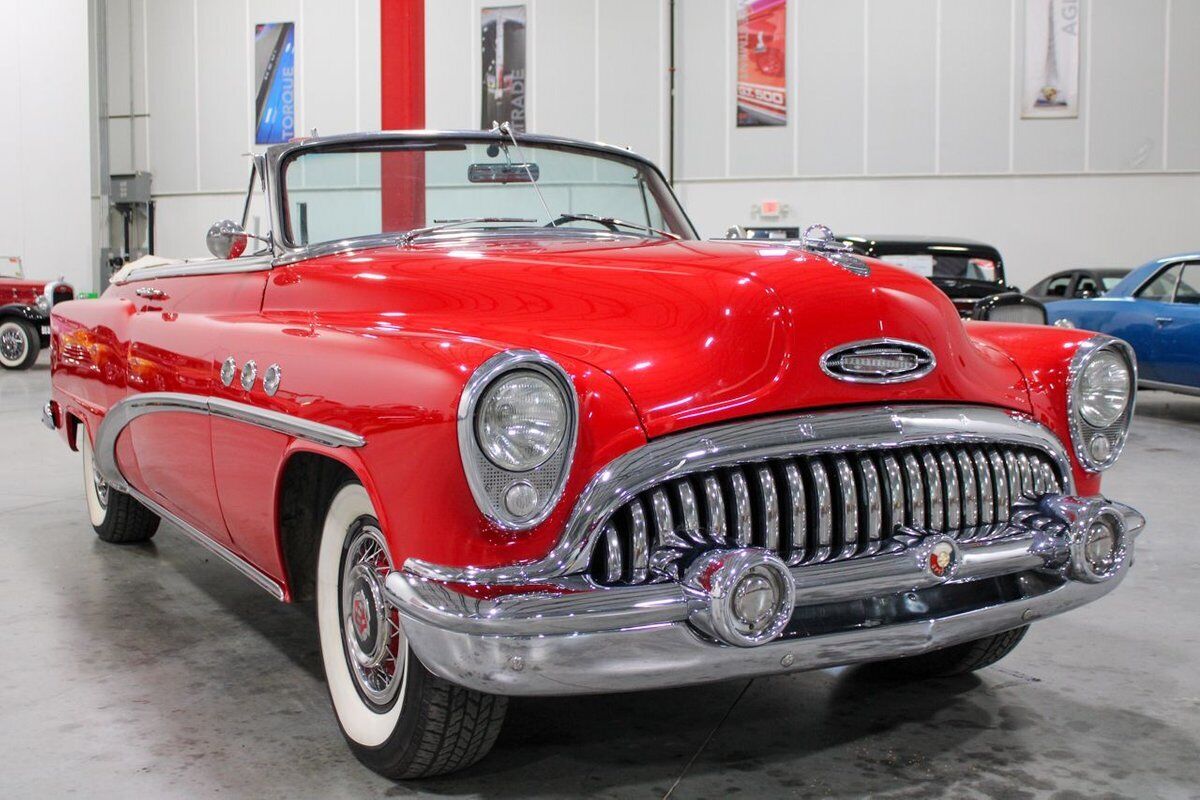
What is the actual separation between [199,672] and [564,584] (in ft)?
4.96

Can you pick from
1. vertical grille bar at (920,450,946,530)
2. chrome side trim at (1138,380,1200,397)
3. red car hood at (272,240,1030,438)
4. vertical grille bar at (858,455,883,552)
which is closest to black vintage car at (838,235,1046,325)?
chrome side trim at (1138,380,1200,397)

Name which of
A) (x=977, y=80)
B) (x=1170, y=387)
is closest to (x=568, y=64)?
(x=977, y=80)

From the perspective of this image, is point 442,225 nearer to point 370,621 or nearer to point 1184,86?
point 370,621

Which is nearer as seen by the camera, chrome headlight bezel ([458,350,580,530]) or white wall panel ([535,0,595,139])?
chrome headlight bezel ([458,350,580,530])

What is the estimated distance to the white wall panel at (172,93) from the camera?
57.8ft

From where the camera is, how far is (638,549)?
78.7 inches

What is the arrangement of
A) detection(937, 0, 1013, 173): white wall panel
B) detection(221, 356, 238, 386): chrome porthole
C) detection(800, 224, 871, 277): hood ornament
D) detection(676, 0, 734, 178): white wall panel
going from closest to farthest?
1. detection(800, 224, 871, 277): hood ornament
2. detection(221, 356, 238, 386): chrome porthole
3. detection(937, 0, 1013, 173): white wall panel
4. detection(676, 0, 734, 178): white wall panel

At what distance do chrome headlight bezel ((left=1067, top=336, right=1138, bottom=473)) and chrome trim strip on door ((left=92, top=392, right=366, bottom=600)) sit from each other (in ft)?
5.06

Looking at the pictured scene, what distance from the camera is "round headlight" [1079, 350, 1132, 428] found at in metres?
2.70

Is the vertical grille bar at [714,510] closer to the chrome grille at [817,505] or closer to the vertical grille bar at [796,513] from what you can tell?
the chrome grille at [817,505]

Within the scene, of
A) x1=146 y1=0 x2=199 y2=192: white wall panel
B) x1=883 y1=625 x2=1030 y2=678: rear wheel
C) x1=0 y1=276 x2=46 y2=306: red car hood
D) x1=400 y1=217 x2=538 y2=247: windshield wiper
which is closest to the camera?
x1=883 y1=625 x2=1030 y2=678: rear wheel

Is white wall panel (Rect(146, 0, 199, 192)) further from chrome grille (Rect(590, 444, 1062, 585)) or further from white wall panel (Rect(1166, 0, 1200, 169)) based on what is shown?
chrome grille (Rect(590, 444, 1062, 585))

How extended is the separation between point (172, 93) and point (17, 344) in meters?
6.94

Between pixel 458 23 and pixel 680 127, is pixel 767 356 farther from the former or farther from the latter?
pixel 458 23
